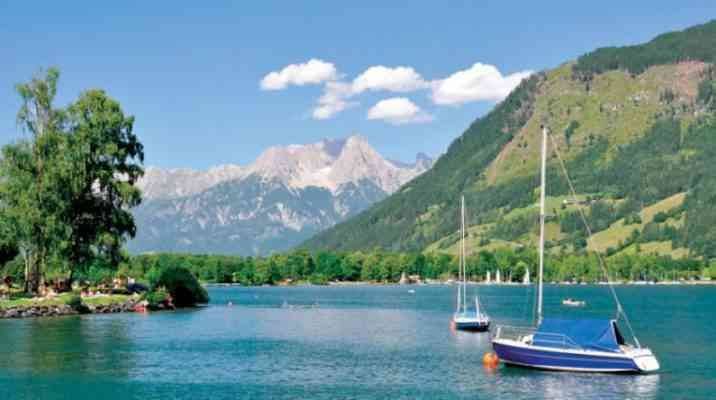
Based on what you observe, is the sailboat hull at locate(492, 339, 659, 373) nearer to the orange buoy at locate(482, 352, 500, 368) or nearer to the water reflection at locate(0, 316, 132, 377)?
the orange buoy at locate(482, 352, 500, 368)

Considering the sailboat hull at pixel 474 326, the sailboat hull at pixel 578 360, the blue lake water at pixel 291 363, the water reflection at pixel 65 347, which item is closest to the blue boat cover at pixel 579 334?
the sailboat hull at pixel 578 360

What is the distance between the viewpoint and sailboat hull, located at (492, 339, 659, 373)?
72.3 metres

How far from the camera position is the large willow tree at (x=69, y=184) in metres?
132

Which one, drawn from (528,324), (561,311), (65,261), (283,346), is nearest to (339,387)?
(283,346)

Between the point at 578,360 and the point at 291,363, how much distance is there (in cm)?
2705

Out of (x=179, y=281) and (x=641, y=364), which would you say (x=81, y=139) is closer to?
(x=179, y=281)

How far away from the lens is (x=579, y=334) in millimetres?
73750

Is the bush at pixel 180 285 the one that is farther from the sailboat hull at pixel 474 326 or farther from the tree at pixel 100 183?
the sailboat hull at pixel 474 326

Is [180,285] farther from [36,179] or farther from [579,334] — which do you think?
[579,334]

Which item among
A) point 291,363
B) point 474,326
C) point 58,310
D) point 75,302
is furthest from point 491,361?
point 75,302

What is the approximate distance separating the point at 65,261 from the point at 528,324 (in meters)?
74.9

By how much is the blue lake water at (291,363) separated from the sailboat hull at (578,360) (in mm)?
808

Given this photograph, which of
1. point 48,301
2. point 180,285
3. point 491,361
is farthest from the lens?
point 180,285

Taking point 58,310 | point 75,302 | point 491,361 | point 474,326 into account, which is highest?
point 75,302
